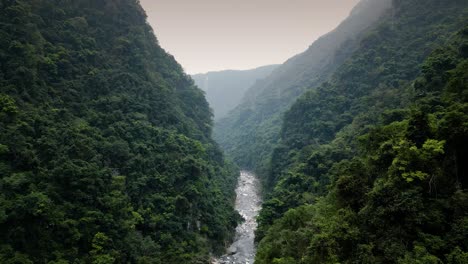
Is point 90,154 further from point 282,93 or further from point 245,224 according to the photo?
point 282,93

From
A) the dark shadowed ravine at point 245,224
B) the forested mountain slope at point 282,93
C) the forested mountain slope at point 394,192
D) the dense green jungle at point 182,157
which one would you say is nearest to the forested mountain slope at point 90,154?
the dense green jungle at point 182,157

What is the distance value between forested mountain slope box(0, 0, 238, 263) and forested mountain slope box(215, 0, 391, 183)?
32.9 m

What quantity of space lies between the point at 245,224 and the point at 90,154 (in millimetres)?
22826

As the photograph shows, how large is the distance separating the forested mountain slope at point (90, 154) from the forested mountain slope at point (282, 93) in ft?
108

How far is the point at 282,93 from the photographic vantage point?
114 metres

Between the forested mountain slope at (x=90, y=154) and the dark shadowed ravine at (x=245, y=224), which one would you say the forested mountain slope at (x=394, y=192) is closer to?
the dark shadowed ravine at (x=245, y=224)

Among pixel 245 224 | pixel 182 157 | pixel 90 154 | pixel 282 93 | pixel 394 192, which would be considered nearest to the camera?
pixel 394 192

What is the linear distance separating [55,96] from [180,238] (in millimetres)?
17447

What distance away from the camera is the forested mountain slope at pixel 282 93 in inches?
3293

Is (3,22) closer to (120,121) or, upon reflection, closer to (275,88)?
(120,121)

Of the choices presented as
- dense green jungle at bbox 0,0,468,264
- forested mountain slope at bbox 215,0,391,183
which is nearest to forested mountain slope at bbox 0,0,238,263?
dense green jungle at bbox 0,0,468,264

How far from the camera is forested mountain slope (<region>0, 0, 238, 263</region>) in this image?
2025cm

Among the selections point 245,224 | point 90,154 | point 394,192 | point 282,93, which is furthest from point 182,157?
point 282,93

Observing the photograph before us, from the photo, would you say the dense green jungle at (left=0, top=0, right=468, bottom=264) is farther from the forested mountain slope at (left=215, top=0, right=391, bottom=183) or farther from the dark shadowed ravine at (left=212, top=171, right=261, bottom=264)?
the forested mountain slope at (left=215, top=0, right=391, bottom=183)
